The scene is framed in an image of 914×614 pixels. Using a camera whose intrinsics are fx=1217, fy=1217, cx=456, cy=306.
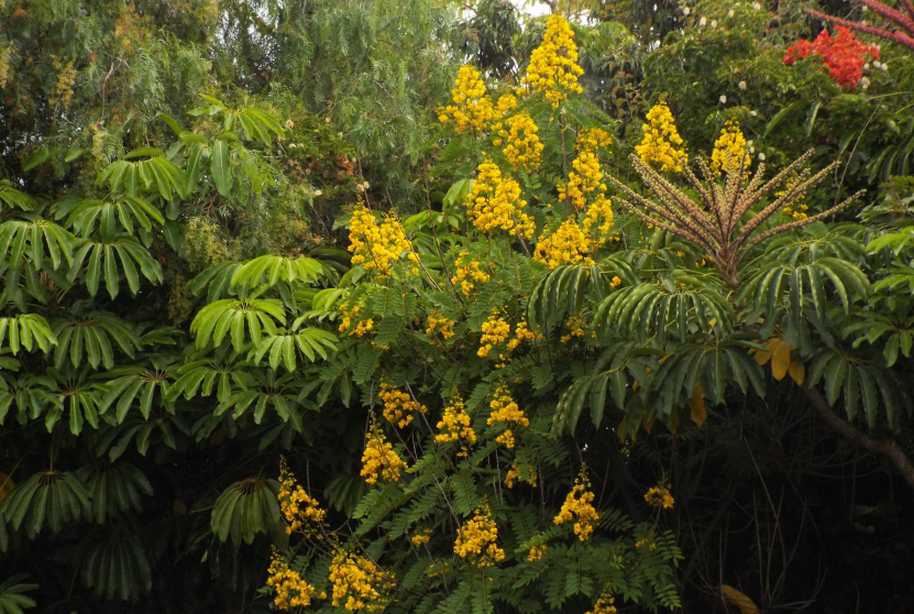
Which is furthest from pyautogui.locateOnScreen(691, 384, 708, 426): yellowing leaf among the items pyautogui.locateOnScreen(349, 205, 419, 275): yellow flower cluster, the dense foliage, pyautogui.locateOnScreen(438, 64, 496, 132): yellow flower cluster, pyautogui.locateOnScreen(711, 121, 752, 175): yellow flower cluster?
pyautogui.locateOnScreen(438, 64, 496, 132): yellow flower cluster

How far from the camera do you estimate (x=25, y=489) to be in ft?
17.2

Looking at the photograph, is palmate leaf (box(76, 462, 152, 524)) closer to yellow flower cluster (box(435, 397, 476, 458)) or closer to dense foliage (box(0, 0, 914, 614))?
dense foliage (box(0, 0, 914, 614))

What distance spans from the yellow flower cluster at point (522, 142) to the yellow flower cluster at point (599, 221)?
0.33 m

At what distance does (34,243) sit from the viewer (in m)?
5.04

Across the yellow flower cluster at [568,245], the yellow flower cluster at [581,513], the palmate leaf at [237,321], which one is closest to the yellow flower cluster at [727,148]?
the yellow flower cluster at [568,245]

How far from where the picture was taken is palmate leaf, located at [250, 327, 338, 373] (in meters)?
4.86

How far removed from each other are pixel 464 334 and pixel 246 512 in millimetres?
1250

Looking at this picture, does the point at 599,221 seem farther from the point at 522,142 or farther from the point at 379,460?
the point at 379,460

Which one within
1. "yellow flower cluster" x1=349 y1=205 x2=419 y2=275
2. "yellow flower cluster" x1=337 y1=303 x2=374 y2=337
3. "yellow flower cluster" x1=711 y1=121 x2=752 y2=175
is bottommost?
"yellow flower cluster" x1=337 y1=303 x2=374 y2=337

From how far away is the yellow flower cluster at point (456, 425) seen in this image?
4.39 m

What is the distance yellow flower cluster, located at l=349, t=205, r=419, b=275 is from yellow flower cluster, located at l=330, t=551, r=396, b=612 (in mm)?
1091

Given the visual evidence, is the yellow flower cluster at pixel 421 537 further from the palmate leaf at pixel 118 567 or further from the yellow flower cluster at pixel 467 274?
the palmate leaf at pixel 118 567

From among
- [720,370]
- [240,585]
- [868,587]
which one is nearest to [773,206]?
[720,370]

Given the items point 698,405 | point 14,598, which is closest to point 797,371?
point 698,405
